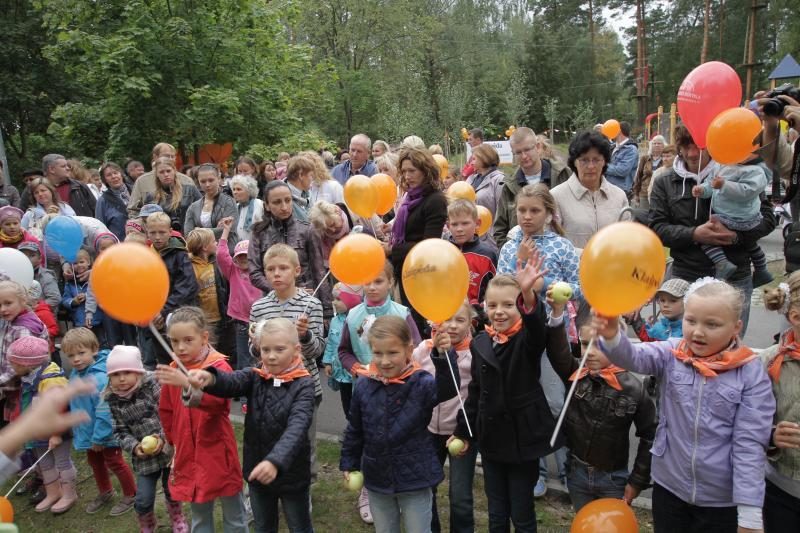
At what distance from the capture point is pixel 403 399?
9.69ft

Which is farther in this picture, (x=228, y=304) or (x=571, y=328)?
(x=228, y=304)

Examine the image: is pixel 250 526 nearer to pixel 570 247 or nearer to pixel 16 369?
pixel 16 369

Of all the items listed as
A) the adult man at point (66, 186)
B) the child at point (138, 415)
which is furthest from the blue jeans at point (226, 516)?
the adult man at point (66, 186)

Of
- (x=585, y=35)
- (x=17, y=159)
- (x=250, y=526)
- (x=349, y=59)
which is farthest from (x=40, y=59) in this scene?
(x=585, y=35)

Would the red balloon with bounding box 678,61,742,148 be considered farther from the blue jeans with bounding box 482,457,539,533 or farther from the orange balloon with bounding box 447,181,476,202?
the blue jeans with bounding box 482,457,539,533

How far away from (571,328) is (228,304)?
10.2 feet

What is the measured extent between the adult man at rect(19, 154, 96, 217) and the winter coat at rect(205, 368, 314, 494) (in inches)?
236

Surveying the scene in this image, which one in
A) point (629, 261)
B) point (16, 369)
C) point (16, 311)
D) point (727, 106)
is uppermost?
point (727, 106)

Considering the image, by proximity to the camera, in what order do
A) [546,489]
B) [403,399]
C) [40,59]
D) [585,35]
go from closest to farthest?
[403,399]
[546,489]
[40,59]
[585,35]

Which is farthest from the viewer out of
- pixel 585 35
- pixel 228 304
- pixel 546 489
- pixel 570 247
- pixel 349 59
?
pixel 585 35

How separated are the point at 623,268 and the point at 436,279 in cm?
97

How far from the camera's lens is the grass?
3611mm

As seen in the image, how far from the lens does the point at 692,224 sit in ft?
12.5

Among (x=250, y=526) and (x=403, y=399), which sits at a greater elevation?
(x=403, y=399)
